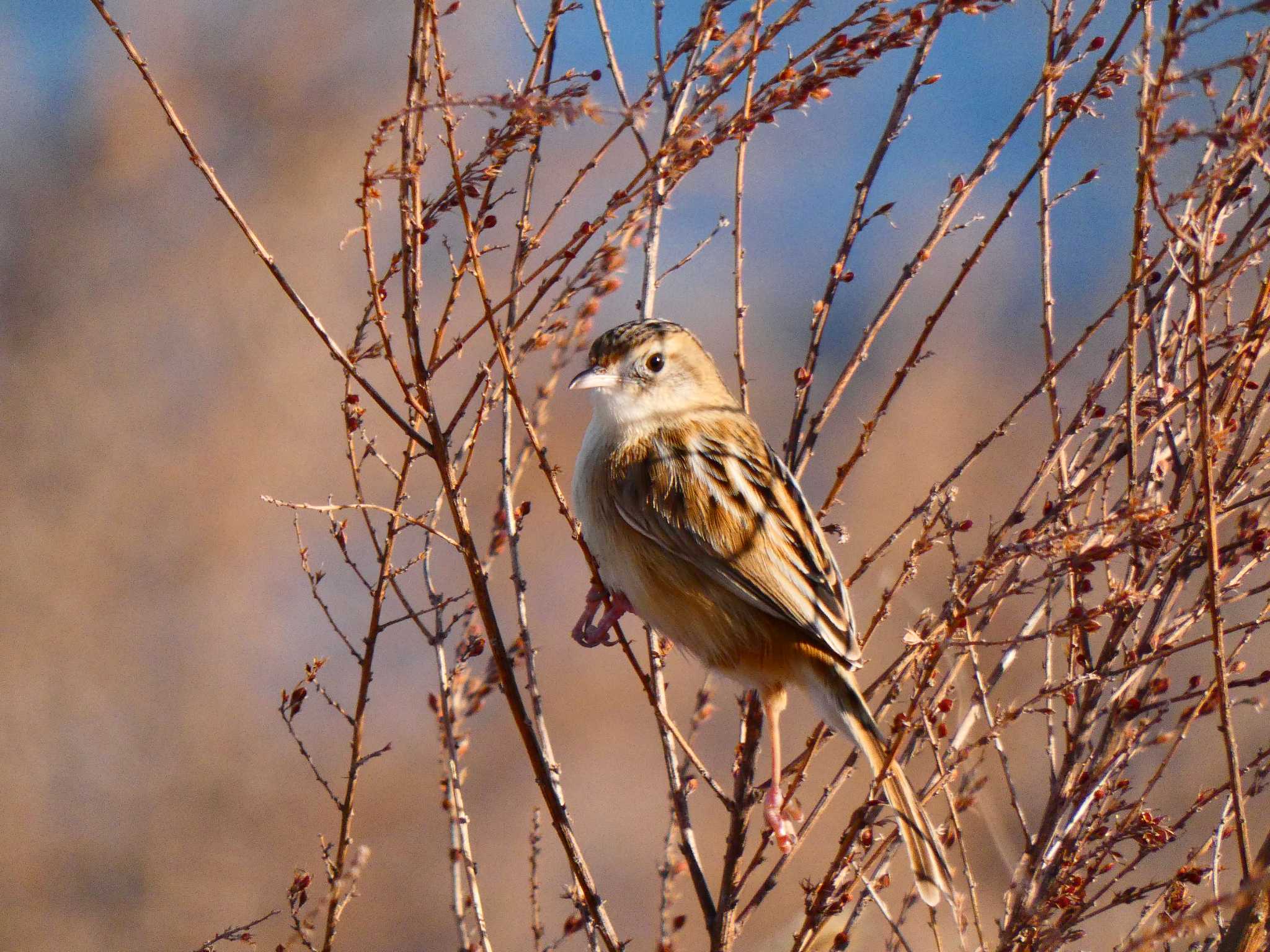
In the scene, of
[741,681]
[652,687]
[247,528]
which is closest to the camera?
[652,687]

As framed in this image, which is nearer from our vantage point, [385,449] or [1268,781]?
[1268,781]

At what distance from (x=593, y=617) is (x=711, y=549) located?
16.4 inches

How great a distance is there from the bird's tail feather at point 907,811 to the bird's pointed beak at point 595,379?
127cm

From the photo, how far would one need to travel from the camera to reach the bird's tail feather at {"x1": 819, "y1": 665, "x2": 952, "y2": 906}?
291 centimetres

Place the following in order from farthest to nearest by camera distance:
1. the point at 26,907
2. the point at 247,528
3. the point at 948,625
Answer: the point at 247,528
the point at 26,907
the point at 948,625

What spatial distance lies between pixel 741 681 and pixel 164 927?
22.0 feet

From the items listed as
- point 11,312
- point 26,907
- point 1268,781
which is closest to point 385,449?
point 11,312

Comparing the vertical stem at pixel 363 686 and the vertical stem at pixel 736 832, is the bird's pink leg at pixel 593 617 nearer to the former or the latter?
the vertical stem at pixel 736 832

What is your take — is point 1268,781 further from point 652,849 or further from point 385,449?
point 385,449

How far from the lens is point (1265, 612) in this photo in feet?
9.07

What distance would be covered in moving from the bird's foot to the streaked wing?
1.68ft

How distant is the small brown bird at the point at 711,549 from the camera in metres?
3.51

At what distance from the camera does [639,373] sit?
13.1ft

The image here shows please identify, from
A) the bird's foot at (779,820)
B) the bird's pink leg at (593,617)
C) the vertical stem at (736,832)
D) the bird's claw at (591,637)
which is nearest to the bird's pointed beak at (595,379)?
the bird's pink leg at (593,617)
